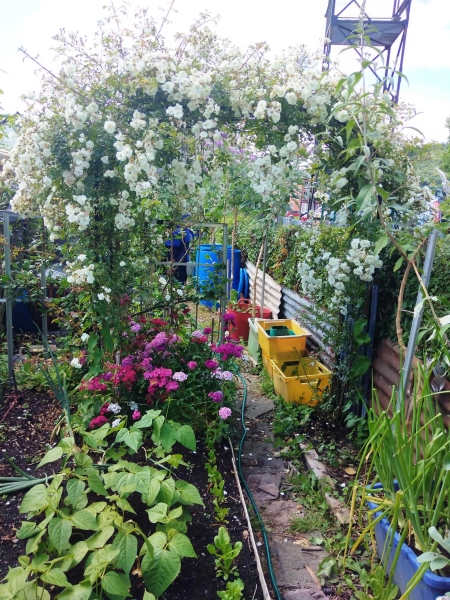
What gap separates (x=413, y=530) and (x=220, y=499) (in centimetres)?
92

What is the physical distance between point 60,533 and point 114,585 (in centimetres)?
30

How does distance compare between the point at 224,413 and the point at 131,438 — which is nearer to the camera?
the point at 131,438

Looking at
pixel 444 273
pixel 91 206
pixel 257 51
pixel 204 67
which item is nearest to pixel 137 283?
pixel 91 206

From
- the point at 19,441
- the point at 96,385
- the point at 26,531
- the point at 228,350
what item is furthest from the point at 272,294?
the point at 26,531

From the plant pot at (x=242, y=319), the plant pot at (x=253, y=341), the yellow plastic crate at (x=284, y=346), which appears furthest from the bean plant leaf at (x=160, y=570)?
the plant pot at (x=242, y=319)

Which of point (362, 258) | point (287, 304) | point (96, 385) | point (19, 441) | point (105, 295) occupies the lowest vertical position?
point (19, 441)

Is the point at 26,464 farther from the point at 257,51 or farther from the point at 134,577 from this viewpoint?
the point at 257,51

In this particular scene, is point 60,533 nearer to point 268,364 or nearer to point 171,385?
point 171,385

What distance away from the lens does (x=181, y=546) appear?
5.49 feet

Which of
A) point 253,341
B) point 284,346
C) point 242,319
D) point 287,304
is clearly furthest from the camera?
point 242,319

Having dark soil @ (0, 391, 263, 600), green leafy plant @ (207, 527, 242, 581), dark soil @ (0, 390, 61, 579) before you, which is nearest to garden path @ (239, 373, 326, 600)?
dark soil @ (0, 391, 263, 600)

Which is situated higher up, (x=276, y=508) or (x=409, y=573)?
(x=409, y=573)

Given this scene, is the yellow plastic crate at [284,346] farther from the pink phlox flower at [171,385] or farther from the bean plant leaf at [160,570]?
the bean plant leaf at [160,570]

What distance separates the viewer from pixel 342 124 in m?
2.61
